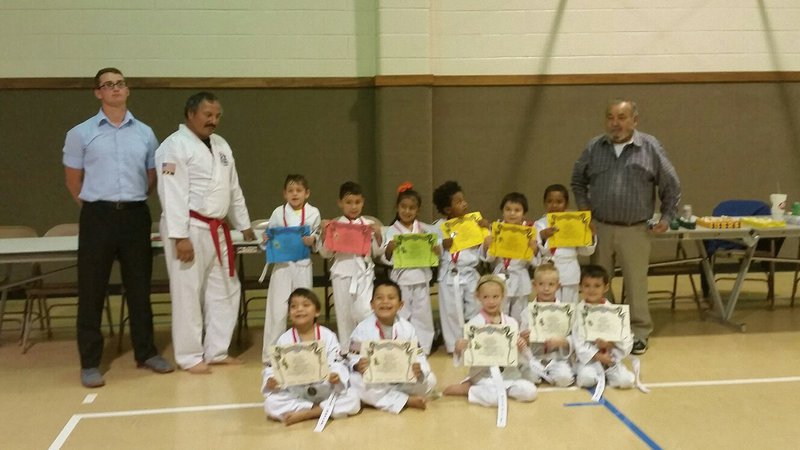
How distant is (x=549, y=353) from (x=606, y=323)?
390mm

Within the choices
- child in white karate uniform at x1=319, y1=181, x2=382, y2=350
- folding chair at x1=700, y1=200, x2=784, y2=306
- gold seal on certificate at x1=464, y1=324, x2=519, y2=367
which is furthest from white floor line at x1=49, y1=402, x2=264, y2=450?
folding chair at x1=700, y1=200, x2=784, y2=306

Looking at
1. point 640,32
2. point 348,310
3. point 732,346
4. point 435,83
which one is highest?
point 640,32

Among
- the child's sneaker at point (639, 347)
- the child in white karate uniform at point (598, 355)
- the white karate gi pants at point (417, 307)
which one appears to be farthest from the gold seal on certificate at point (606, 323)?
the white karate gi pants at point (417, 307)

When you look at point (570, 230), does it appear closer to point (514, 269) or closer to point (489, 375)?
point (514, 269)

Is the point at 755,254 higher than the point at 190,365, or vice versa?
the point at 755,254

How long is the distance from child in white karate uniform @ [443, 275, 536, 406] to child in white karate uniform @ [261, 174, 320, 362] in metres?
1.22

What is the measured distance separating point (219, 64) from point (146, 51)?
0.71 m

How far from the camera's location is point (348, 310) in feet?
15.5

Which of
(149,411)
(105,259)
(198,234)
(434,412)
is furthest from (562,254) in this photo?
(105,259)

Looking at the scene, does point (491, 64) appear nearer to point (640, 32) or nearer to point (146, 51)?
point (640, 32)

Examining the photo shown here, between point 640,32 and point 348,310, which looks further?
point 640,32

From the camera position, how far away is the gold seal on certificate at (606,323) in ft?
13.6

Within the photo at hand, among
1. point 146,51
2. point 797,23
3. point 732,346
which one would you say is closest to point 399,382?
point 732,346

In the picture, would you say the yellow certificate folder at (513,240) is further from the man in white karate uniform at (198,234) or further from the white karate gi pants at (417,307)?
the man in white karate uniform at (198,234)
